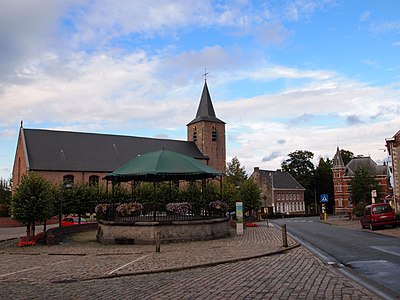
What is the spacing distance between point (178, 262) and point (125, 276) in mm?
2254

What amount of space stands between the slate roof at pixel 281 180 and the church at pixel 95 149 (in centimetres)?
1432

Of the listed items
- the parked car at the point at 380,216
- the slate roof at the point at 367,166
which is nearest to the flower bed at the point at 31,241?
the parked car at the point at 380,216

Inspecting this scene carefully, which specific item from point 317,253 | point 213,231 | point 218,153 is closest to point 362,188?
point 218,153

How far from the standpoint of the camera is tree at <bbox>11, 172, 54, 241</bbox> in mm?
20000

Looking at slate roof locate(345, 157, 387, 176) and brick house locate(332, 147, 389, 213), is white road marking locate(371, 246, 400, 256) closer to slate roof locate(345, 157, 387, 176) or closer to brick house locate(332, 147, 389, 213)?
slate roof locate(345, 157, 387, 176)

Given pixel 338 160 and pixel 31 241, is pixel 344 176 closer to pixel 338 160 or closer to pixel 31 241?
pixel 338 160

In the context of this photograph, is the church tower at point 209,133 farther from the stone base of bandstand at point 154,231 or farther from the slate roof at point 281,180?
the stone base of bandstand at point 154,231

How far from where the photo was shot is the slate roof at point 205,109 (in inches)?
2719

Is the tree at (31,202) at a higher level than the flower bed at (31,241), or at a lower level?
higher

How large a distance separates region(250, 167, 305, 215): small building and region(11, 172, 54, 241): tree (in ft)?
Answer: 191

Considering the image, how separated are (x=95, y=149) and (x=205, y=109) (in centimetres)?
2016

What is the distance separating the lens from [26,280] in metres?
10.0

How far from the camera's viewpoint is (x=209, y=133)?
225 ft

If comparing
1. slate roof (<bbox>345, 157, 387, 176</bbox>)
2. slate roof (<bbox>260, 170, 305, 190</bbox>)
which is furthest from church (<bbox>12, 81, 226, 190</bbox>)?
slate roof (<bbox>345, 157, 387, 176</bbox>)
